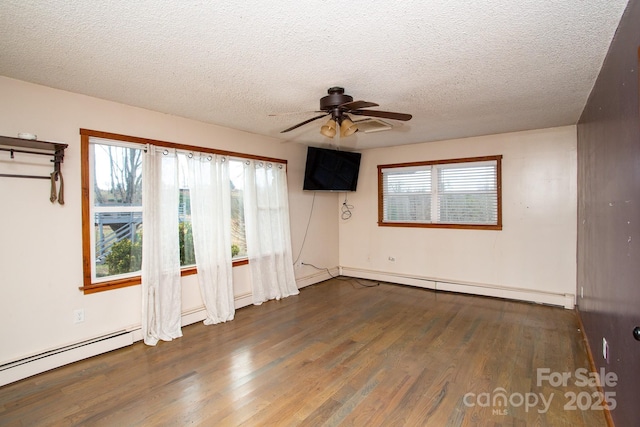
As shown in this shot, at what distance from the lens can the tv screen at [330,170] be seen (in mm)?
5125

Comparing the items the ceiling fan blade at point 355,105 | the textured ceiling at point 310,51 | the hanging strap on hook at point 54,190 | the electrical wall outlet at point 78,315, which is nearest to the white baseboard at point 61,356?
the electrical wall outlet at point 78,315

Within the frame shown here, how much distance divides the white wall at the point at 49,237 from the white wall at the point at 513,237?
399 centimetres

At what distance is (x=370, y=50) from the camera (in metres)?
2.10

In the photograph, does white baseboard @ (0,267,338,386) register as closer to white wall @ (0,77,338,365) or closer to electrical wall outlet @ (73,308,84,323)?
white wall @ (0,77,338,365)

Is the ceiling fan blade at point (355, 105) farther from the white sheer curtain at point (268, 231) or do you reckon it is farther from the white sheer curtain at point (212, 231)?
the white sheer curtain at point (268, 231)

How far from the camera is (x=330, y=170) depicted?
5293 mm

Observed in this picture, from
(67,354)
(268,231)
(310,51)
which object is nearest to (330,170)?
(268,231)

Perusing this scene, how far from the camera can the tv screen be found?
512cm

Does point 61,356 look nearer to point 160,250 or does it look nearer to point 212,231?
point 160,250

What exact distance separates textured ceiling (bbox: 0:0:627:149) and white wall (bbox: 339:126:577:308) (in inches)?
42.1

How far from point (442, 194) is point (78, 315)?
16.0ft

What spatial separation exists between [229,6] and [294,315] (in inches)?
132

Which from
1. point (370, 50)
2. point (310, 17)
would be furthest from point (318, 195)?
point (310, 17)

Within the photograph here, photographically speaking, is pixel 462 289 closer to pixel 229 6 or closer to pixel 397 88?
pixel 397 88
